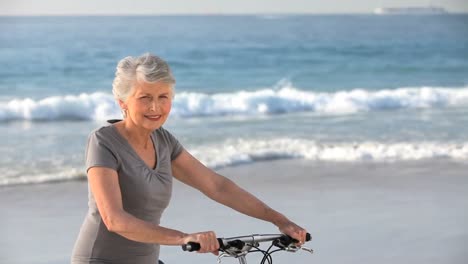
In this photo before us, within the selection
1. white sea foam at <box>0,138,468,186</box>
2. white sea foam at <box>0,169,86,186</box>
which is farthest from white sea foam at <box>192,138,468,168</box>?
white sea foam at <box>0,169,86,186</box>

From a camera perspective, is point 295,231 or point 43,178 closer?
point 295,231

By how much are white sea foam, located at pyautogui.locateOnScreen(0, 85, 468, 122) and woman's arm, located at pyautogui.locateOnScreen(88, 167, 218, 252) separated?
32.6 ft

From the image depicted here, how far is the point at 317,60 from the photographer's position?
19859 mm

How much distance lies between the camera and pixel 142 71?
2.24 metres

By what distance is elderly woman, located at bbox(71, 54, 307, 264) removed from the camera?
223cm

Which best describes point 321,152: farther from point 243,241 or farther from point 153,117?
point 243,241

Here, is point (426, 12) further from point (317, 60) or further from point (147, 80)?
point (147, 80)

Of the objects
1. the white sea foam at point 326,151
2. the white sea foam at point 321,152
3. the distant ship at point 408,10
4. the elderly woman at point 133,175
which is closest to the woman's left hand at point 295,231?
the elderly woman at point 133,175

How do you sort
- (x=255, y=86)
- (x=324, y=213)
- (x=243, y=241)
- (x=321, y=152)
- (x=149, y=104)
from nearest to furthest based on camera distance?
(x=243, y=241) → (x=149, y=104) → (x=324, y=213) → (x=321, y=152) → (x=255, y=86)

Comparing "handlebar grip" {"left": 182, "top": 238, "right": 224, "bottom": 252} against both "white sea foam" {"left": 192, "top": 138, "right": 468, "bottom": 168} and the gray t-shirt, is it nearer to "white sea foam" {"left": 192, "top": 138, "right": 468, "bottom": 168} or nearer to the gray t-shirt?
→ the gray t-shirt

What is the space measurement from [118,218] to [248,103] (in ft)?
36.8

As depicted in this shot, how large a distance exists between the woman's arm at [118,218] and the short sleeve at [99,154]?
0.5 inches

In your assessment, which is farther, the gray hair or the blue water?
the blue water

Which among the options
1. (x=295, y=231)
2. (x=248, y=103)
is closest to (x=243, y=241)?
(x=295, y=231)
